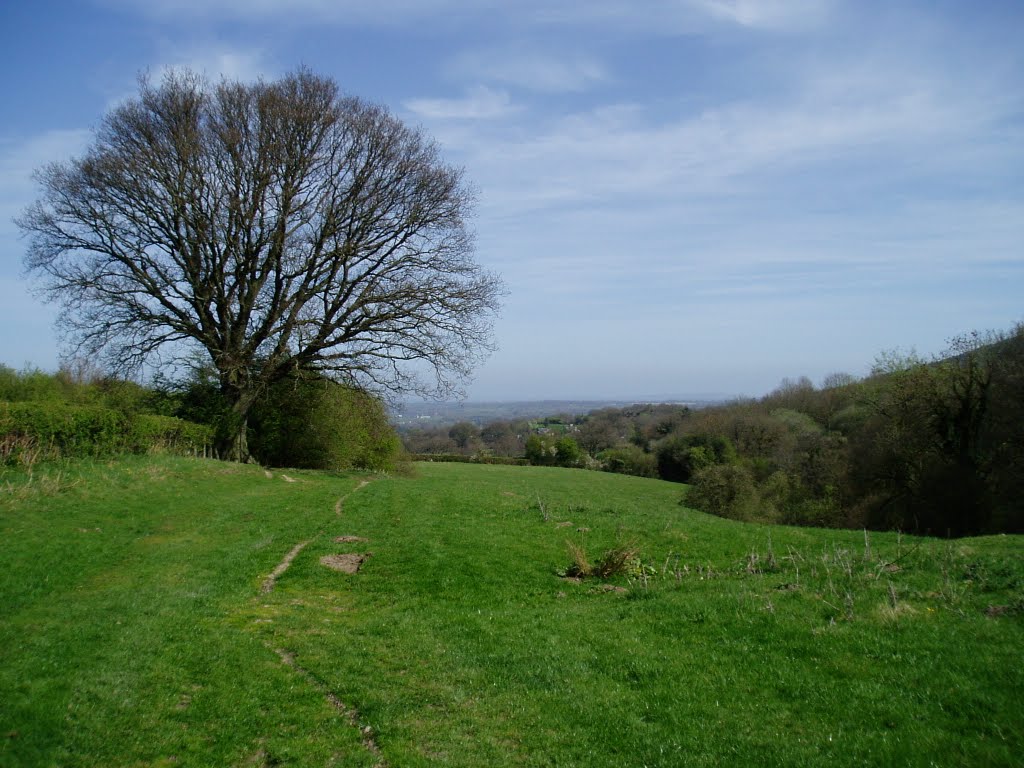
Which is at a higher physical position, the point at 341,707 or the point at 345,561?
the point at 341,707

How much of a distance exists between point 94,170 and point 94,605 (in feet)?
72.9

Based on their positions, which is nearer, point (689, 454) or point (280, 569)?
point (280, 569)

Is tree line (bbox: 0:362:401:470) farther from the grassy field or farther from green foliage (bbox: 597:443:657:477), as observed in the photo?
green foliage (bbox: 597:443:657:477)

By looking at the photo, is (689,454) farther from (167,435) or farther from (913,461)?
(167,435)

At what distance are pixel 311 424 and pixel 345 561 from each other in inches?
853

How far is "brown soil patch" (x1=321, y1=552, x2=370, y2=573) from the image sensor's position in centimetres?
1304

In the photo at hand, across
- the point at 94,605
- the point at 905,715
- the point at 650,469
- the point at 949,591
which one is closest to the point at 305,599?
the point at 94,605

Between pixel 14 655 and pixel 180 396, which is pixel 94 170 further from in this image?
pixel 14 655

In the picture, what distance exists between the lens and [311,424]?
3381 centimetres

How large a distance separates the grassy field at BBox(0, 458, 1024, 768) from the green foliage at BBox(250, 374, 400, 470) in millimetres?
17690

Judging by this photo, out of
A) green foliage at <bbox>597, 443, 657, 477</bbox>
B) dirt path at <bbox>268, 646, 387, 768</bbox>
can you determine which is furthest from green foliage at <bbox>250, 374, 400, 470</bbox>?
green foliage at <bbox>597, 443, 657, 477</bbox>

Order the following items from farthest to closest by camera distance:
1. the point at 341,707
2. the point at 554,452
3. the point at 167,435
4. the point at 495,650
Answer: the point at 554,452 → the point at 167,435 → the point at 495,650 → the point at 341,707

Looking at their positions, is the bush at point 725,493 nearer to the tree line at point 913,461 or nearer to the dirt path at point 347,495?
the tree line at point 913,461

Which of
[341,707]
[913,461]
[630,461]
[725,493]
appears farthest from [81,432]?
[630,461]
